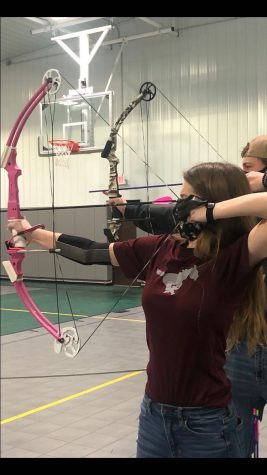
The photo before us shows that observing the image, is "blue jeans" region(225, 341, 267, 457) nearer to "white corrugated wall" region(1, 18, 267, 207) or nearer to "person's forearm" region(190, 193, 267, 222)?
"person's forearm" region(190, 193, 267, 222)

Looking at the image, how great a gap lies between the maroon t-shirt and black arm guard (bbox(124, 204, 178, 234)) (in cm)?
35

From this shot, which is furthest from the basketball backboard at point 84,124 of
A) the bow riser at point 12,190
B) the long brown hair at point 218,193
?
the long brown hair at point 218,193

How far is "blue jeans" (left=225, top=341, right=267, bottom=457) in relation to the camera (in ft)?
4.68

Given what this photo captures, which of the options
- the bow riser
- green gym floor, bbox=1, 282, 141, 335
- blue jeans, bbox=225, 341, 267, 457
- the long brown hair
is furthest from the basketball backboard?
the long brown hair

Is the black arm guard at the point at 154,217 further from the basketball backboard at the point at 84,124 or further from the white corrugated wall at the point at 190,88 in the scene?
the white corrugated wall at the point at 190,88

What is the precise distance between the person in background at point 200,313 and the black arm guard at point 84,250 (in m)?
0.26

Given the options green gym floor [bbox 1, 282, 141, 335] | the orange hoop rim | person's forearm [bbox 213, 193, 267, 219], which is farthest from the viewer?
the orange hoop rim

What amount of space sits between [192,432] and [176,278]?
30cm

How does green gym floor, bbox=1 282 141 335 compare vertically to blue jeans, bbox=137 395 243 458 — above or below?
below

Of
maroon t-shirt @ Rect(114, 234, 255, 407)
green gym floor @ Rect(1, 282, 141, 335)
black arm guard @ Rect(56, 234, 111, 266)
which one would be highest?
black arm guard @ Rect(56, 234, 111, 266)

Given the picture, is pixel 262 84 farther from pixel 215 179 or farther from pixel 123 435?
pixel 215 179

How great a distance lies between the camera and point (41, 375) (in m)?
3.63

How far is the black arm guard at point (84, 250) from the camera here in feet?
4.38
